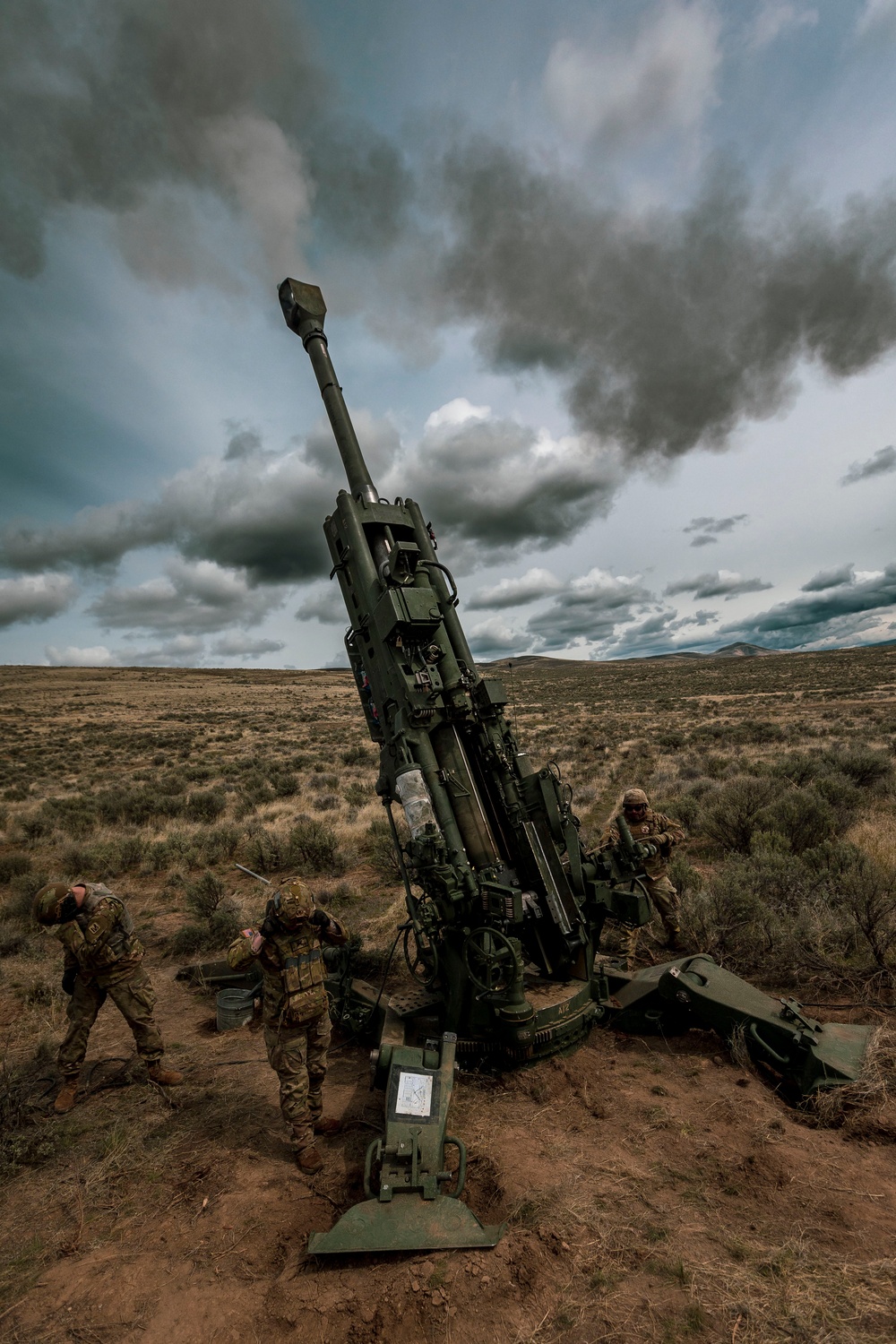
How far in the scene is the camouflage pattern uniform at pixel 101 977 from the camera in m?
5.12

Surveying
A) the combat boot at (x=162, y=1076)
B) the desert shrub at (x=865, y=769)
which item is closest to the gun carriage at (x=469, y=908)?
the combat boot at (x=162, y=1076)

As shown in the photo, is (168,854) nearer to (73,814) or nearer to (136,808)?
(136,808)

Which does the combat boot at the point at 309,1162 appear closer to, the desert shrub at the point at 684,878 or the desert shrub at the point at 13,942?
the desert shrub at the point at 684,878

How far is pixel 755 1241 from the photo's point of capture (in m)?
3.19

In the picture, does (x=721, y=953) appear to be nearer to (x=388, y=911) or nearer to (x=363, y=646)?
(x=388, y=911)

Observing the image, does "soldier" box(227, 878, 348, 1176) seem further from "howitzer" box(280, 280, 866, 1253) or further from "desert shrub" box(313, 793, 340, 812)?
"desert shrub" box(313, 793, 340, 812)

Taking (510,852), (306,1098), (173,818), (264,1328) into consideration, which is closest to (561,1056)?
(510,852)

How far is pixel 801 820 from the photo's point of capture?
9586 millimetres

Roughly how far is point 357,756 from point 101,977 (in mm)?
17782

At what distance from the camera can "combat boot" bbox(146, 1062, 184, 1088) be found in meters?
5.19

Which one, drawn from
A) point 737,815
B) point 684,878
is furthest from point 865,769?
point 684,878

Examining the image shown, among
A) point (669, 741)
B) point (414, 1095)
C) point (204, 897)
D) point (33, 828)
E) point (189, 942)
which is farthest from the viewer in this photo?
point (669, 741)

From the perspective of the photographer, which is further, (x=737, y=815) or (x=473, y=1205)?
(x=737, y=815)

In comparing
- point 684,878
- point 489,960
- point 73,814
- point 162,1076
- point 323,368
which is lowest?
point 162,1076
